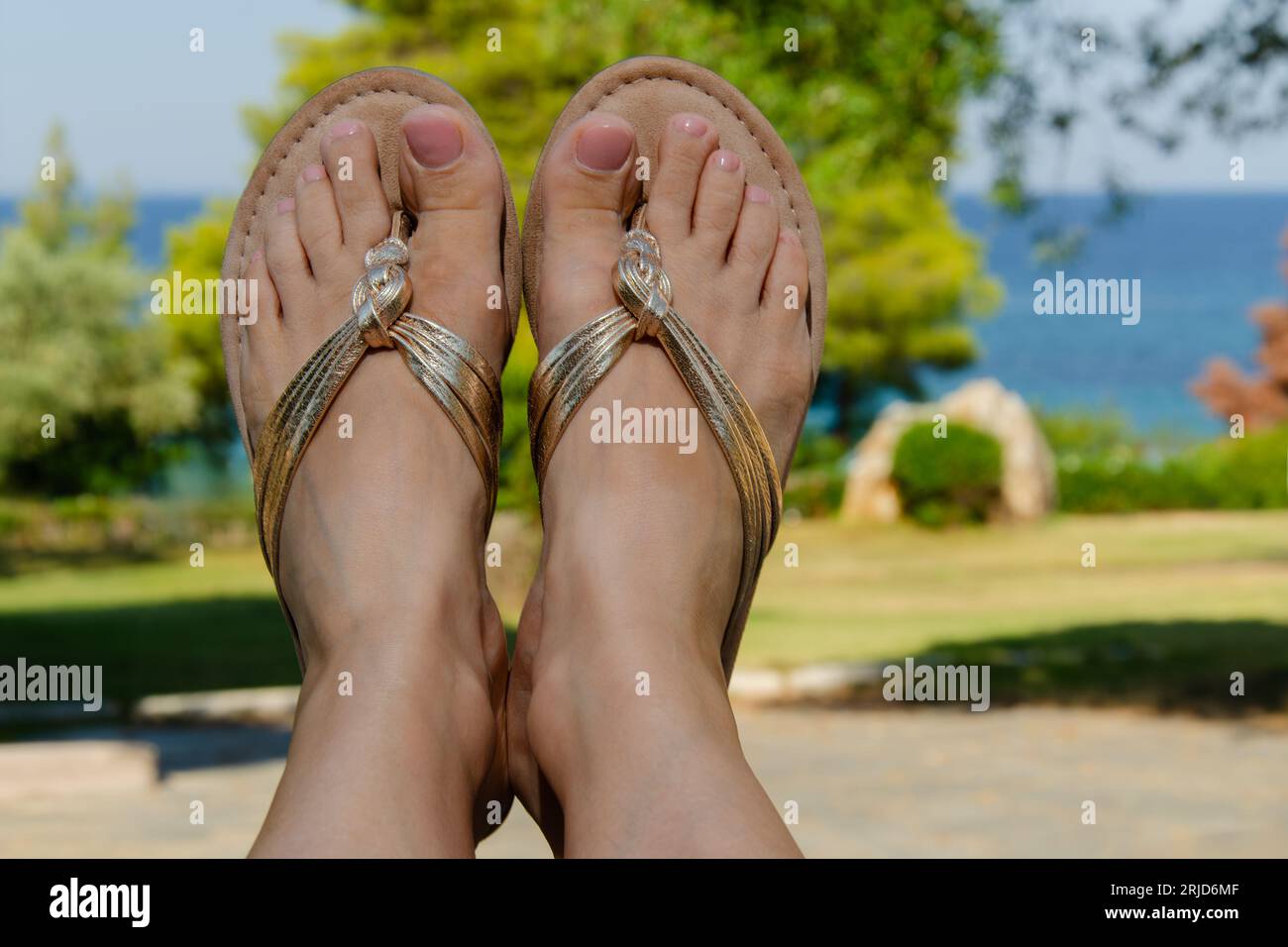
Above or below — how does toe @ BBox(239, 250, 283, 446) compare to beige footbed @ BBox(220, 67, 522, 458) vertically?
below

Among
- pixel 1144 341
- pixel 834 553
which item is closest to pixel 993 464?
pixel 834 553

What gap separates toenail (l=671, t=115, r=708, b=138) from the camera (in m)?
2.37

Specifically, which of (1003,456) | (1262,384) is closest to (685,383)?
(1003,456)

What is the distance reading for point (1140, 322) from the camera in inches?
2090

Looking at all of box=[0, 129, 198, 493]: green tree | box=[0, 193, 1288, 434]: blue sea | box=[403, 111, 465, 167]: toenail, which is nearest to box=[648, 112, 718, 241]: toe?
box=[403, 111, 465, 167]: toenail

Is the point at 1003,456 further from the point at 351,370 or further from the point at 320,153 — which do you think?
the point at 351,370

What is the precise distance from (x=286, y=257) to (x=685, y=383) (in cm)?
72

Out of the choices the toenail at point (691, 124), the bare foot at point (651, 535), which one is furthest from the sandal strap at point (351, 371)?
the toenail at point (691, 124)

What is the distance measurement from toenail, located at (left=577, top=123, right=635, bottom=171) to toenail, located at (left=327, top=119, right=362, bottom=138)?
39 centimetres

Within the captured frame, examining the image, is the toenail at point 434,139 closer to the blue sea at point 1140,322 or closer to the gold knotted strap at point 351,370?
the gold knotted strap at point 351,370

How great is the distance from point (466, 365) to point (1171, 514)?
1263 centimetres

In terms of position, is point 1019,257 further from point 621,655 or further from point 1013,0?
point 621,655

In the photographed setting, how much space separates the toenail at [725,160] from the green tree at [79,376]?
1158 centimetres

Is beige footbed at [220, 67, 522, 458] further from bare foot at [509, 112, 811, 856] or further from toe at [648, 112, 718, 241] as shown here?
toe at [648, 112, 718, 241]
